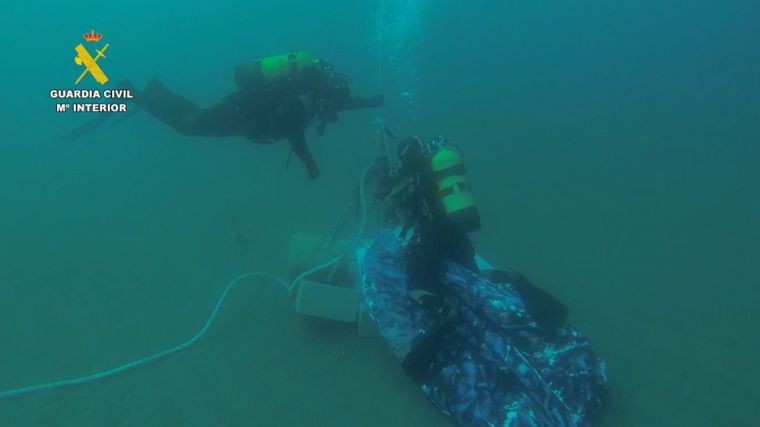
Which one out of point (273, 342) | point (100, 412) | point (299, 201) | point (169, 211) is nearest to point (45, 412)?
point (100, 412)

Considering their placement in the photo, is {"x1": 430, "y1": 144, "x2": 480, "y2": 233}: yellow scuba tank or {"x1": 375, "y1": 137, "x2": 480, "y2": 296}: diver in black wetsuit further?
{"x1": 375, "y1": 137, "x2": 480, "y2": 296}: diver in black wetsuit

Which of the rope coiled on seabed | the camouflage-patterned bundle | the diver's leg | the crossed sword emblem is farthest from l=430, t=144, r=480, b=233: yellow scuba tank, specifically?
the crossed sword emblem

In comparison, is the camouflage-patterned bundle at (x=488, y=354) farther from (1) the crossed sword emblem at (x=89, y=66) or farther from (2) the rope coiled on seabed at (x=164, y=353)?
(1) the crossed sword emblem at (x=89, y=66)

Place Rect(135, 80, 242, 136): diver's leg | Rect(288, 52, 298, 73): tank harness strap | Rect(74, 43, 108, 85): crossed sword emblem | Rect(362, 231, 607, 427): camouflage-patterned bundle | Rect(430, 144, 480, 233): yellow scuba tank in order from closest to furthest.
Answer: Rect(362, 231, 607, 427): camouflage-patterned bundle, Rect(430, 144, 480, 233): yellow scuba tank, Rect(288, 52, 298, 73): tank harness strap, Rect(135, 80, 242, 136): diver's leg, Rect(74, 43, 108, 85): crossed sword emblem

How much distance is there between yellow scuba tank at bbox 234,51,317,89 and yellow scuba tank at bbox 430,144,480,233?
2130 mm

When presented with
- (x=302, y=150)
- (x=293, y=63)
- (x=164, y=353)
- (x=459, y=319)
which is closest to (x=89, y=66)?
(x=293, y=63)

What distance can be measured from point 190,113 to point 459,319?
4.14 m

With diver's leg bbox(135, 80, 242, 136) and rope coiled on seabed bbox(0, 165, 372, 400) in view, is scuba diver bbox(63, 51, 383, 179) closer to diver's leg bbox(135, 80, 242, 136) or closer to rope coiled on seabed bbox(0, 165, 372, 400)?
diver's leg bbox(135, 80, 242, 136)

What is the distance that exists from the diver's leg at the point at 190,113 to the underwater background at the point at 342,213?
1.38m

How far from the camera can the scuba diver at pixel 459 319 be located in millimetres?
3348

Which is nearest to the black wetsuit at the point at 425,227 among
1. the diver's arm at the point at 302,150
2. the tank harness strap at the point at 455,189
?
the tank harness strap at the point at 455,189

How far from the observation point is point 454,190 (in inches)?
136

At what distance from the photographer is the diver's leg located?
537cm

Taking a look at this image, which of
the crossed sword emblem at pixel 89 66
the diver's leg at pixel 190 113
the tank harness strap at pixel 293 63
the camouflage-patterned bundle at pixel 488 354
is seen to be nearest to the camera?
the camouflage-patterned bundle at pixel 488 354
